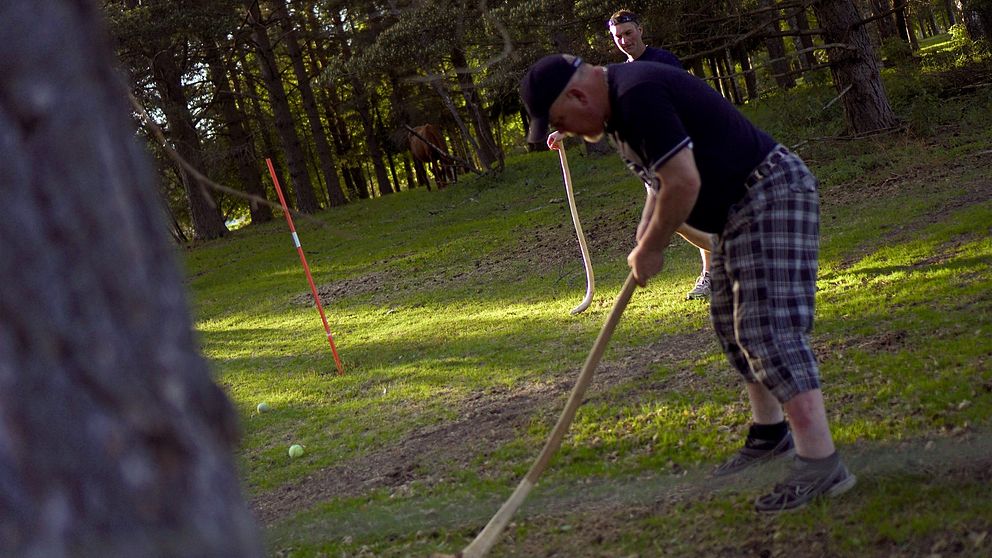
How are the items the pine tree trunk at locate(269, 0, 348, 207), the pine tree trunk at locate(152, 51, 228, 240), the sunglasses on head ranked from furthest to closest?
the pine tree trunk at locate(269, 0, 348, 207) → the pine tree trunk at locate(152, 51, 228, 240) → the sunglasses on head

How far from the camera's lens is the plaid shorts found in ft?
13.0

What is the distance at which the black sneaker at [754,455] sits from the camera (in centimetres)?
459

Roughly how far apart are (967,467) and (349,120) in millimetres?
37459

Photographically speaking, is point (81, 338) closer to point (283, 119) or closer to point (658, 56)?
point (658, 56)

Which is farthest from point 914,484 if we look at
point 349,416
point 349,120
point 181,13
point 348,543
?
point 349,120

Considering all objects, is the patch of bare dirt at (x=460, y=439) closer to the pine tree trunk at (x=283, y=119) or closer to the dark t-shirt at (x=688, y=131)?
the dark t-shirt at (x=688, y=131)

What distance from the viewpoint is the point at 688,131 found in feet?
13.0

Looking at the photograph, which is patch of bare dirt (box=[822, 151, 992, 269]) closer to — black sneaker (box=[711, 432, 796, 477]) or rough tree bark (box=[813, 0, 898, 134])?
rough tree bark (box=[813, 0, 898, 134])

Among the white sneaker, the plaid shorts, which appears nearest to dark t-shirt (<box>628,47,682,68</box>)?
the white sneaker

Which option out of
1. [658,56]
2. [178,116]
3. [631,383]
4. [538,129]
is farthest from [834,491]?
[178,116]

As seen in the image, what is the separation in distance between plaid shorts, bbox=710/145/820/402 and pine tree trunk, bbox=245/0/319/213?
24.0 m

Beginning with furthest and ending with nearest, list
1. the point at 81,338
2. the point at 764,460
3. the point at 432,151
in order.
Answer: the point at 432,151 → the point at 764,460 → the point at 81,338

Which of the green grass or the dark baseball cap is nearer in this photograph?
the dark baseball cap

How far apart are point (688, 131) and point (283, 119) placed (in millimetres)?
25208
